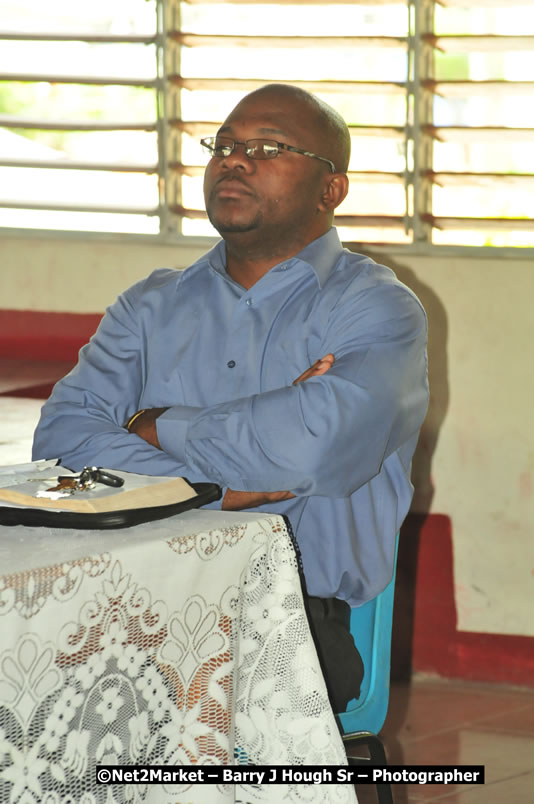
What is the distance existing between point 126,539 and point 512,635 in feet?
7.61

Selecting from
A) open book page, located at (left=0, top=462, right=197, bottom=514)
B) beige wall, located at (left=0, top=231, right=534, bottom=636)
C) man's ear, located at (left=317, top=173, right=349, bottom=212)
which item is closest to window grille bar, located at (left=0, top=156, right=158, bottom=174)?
beige wall, located at (left=0, top=231, right=534, bottom=636)

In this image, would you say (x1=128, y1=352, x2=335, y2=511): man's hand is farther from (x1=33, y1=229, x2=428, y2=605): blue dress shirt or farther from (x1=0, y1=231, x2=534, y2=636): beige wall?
(x1=0, y1=231, x2=534, y2=636): beige wall

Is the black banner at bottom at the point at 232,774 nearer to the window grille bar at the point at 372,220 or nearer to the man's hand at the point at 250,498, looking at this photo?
the man's hand at the point at 250,498

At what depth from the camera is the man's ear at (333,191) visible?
2.17 metres

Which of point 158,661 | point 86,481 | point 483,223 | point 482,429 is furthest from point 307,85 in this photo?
point 158,661

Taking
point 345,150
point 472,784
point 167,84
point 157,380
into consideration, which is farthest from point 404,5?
point 472,784

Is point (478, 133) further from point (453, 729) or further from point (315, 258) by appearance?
point (453, 729)

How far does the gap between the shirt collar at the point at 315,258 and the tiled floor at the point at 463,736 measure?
1.25m

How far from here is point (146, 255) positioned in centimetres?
360

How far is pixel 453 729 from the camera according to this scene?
122 inches

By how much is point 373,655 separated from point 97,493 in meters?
0.67

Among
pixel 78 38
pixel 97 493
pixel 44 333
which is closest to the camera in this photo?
pixel 97 493

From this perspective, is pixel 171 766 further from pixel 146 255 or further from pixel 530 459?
pixel 146 255

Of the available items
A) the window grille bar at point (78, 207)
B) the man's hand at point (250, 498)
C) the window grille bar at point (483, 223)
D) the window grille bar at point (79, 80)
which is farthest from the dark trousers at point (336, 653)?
the window grille bar at point (79, 80)
